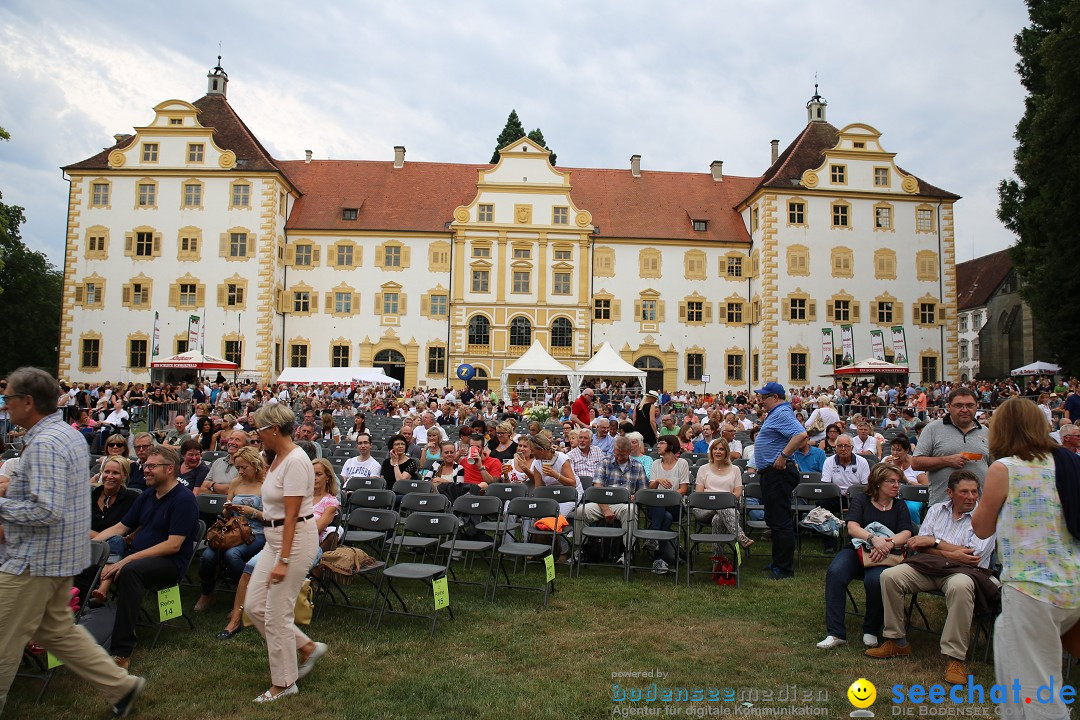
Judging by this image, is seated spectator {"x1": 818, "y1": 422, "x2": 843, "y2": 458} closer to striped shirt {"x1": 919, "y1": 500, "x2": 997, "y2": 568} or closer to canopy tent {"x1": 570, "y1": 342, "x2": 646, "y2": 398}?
striped shirt {"x1": 919, "y1": 500, "x2": 997, "y2": 568}

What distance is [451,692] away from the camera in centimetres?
480

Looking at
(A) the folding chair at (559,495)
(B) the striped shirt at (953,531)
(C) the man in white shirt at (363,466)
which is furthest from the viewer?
(C) the man in white shirt at (363,466)

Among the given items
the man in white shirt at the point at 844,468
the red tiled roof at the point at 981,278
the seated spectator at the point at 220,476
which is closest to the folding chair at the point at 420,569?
the seated spectator at the point at 220,476

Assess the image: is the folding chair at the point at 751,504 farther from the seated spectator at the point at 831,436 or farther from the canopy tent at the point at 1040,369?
the canopy tent at the point at 1040,369

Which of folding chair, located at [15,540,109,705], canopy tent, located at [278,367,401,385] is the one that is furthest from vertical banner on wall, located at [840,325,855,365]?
folding chair, located at [15,540,109,705]

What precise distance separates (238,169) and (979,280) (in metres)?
51.0

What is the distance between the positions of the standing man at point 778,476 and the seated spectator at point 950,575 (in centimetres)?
201

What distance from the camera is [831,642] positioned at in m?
5.57

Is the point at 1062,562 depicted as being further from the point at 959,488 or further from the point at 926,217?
the point at 926,217

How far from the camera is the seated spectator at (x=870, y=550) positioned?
5.64 metres

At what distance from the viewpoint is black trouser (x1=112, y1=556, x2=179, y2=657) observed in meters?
5.25

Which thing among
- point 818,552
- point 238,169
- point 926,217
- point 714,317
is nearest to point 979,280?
point 926,217

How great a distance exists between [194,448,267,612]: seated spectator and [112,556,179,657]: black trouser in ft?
3.01

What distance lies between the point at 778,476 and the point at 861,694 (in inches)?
131
